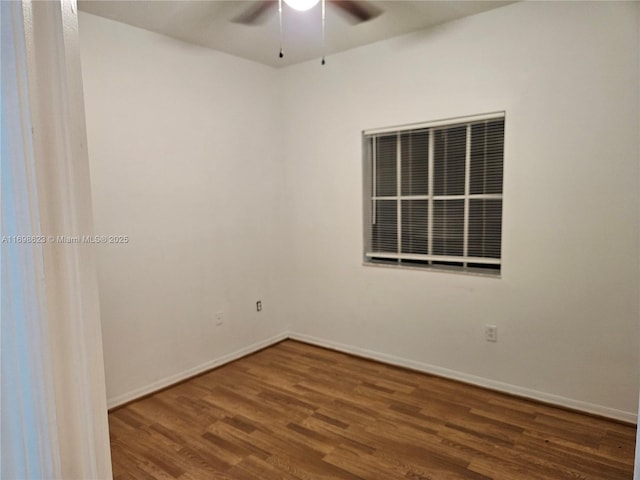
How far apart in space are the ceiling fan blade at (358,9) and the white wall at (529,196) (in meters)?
0.49

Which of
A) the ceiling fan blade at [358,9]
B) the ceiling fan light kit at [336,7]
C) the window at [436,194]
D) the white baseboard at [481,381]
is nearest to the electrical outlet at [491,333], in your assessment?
the white baseboard at [481,381]

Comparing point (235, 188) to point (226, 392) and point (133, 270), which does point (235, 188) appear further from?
Result: point (226, 392)

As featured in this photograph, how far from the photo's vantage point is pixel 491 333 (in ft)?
9.89

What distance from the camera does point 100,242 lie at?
110 inches

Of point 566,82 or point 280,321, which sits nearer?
point 566,82

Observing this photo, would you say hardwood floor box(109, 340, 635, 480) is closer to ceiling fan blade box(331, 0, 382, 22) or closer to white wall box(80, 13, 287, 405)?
white wall box(80, 13, 287, 405)

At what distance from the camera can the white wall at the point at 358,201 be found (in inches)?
99.9

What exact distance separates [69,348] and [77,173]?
233 millimetres

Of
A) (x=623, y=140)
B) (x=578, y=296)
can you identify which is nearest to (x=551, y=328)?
(x=578, y=296)

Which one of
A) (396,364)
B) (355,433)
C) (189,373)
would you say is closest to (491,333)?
(396,364)

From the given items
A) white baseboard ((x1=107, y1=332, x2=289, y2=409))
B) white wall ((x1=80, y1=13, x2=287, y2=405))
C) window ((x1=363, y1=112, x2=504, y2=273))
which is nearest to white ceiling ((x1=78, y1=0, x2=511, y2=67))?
white wall ((x1=80, y1=13, x2=287, y2=405))


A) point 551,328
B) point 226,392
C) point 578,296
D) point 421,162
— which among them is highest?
point 421,162

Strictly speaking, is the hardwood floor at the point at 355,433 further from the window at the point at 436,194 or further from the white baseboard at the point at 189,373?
the window at the point at 436,194

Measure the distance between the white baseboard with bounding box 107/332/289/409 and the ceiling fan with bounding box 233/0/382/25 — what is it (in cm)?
270
